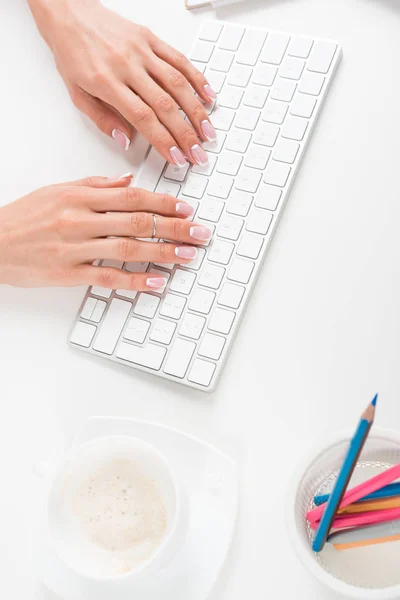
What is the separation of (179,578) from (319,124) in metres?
0.51

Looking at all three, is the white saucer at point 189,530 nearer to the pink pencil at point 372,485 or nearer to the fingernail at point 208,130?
the pink pencil at point 372,485

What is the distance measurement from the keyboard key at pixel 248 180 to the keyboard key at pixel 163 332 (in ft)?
0.56

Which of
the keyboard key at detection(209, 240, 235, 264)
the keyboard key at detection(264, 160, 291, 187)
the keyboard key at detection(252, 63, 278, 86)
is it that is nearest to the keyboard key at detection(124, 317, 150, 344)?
the keyboard key at detection(209, 240, 235, 264)

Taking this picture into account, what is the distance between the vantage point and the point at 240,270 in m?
0.66

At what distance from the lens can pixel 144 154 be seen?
0.77 m

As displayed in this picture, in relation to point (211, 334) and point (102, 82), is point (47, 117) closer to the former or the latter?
point (102, 82)

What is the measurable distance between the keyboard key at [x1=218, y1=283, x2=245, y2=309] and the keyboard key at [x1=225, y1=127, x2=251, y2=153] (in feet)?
0.54

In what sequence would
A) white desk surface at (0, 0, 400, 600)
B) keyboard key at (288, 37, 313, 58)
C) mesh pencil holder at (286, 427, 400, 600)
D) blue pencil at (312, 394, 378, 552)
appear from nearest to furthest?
1. blue pencil at (312, 394, 378, 552)
2. mesh pencil holder at (286, 427, 400, 600)
3. white desk surface at (0, 0, 400, 600)
4. keyboard key at (288, 37, 313, 58)

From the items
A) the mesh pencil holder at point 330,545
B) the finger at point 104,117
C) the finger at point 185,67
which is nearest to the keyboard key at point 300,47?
the finger at point 185,67

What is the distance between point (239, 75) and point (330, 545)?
53 cm

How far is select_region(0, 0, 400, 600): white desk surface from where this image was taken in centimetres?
62

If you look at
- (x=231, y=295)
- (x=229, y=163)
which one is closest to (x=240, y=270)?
(x=231, y=295)

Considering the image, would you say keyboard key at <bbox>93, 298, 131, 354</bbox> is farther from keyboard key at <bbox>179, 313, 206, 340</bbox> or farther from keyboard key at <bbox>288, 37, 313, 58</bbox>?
keyboard key at <bbox>288, 37, 313, 58</bbox>

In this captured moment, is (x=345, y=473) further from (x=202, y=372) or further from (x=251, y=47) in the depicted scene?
(x=251, y=47)
